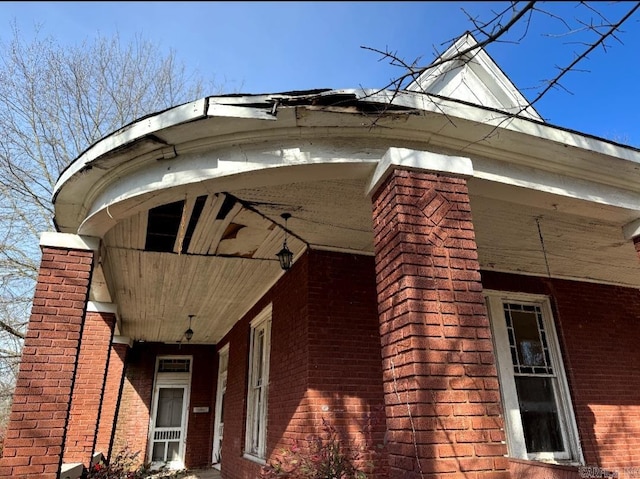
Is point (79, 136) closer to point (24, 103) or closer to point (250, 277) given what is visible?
point (24, 103)

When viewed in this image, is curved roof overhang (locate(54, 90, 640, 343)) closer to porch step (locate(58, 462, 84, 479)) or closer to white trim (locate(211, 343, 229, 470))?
porch step (locate(58, 462, 84, 479))

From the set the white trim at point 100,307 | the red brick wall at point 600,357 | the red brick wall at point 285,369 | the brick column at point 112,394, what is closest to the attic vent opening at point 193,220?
the red brick wall at point 285,369

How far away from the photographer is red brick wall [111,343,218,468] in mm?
Answer: 12688

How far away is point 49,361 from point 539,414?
6.03m

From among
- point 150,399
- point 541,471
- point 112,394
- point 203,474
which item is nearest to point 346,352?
point 541,471

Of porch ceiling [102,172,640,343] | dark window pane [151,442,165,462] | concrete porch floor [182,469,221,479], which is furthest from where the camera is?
dark window pane [151,442,165,462]

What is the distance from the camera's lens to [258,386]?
770cm

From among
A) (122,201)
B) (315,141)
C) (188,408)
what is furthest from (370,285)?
(188,408)

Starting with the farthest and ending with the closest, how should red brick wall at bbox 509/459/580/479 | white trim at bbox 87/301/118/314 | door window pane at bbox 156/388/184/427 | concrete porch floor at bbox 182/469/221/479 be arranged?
door window pane at bbox 156/388/184/427 → concrete porch floor at bbox 182/469/221/479 → white trim at bbox 87/301/118/314 → red brick wall at bbox 509/459/580/479

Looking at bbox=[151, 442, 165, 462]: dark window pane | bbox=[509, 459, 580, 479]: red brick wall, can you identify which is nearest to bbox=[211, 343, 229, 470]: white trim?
bbox=[151, 442, 165, 462]: dark window pane

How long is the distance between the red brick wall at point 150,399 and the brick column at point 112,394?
8.37 feet

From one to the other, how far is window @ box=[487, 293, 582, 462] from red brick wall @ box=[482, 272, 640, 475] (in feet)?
0.45

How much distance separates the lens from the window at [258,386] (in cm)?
726

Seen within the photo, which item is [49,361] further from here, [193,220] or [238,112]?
[238,112]
